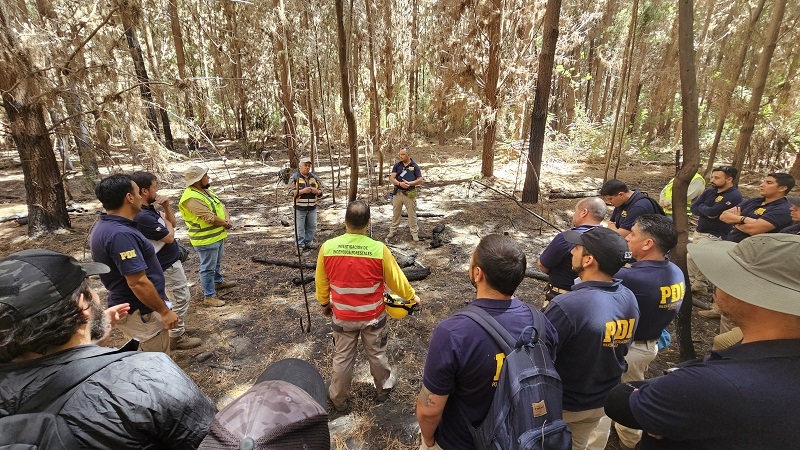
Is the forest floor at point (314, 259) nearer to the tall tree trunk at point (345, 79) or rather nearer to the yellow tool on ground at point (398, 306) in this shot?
the yellow tool on ground at point (398, 306)

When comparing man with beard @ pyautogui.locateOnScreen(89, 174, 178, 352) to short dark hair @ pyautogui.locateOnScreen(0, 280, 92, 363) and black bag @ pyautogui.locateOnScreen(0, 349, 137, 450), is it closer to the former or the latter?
short dark hair @ pyautogui.locateOnScreen(0, 280, 92, 363)

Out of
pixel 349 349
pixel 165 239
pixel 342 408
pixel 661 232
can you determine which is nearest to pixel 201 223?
pixel 165 239

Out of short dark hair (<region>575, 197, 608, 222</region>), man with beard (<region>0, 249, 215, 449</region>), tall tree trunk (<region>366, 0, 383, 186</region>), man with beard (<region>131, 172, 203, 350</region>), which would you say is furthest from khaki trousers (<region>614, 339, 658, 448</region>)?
tall tree trunk (<region>366, 0, 383, 186</region>)

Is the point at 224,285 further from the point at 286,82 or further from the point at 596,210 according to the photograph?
the point at 286,82

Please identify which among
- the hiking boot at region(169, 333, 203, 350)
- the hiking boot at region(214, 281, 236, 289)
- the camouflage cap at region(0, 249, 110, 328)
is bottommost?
the hiking boot at region(169, 333, 203, 350)

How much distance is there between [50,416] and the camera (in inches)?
42.2

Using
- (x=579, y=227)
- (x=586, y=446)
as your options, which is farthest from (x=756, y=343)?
(x=579, y=227)

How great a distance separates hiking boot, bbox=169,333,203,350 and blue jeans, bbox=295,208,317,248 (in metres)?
3.30

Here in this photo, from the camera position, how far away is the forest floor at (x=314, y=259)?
3896 mm

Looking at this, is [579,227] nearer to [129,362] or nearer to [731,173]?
[129,362]

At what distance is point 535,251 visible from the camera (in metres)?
7.58

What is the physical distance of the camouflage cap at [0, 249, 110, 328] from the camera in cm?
124

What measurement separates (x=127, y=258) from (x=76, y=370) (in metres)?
2.17

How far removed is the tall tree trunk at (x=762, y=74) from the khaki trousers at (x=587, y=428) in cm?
1142
